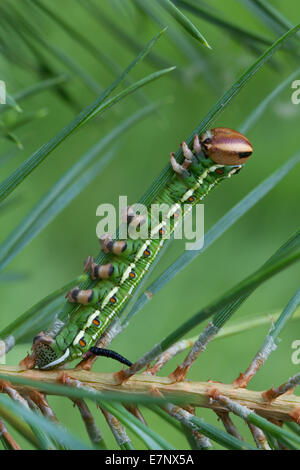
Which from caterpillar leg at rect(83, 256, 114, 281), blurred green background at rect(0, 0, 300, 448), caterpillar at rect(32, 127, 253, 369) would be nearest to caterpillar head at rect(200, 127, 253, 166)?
caterpillar at rect(32, 127, 253, 369)

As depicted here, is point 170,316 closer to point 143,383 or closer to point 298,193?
point 298,193

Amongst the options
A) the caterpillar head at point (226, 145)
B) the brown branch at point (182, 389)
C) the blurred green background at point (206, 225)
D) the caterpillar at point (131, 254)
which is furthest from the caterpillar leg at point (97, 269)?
the blurred green background at point (206, 225)

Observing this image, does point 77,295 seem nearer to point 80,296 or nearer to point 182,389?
point 80,296

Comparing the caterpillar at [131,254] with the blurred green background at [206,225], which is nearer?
the caterpillar at [131,254]

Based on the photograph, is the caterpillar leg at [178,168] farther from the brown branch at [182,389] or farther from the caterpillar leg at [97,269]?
the brown branch at [182,389]

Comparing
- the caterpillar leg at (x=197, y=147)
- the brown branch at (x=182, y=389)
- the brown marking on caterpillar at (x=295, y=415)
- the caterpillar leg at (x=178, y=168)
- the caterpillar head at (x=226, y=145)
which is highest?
the caterpillar head at (x=226, y=145)

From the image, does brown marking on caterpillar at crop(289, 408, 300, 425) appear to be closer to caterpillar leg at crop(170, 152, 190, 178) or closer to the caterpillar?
the caterpillar

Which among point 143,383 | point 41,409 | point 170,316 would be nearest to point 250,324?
point 143,383

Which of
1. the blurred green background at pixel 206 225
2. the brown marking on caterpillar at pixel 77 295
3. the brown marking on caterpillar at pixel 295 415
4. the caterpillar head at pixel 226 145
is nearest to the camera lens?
the brown marking on caterpillar at pixel 295 415

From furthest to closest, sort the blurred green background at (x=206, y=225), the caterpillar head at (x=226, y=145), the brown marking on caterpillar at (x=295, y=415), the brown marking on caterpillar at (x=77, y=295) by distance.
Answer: the blurred green background at (x=206, y=225)
the caterpillar head at (x=226, y=145)
the brown marking on caterpillar at (x=77, y=295)
the brown marking on caterpillar at (x=295, y=415)
